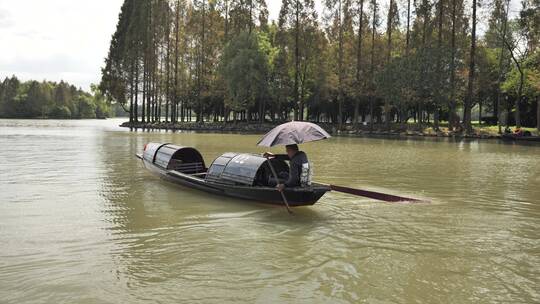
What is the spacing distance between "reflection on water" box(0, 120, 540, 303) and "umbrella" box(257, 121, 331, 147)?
70.0 inches

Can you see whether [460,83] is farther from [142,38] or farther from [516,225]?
[142,38]

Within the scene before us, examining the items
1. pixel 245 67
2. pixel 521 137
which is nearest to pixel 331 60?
pixel 245 67

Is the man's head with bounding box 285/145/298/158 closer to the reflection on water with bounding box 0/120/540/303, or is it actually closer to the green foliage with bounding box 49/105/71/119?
the reflection on water with bounding box 0/120/540/303

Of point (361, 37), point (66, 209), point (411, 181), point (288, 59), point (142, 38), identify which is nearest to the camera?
point (66, 209)

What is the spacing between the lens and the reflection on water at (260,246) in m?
6.57

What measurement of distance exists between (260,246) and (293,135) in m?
3.09

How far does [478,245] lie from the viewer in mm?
8977

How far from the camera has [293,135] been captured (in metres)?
10.9

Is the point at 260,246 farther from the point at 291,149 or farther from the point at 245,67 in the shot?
the point at 245,67

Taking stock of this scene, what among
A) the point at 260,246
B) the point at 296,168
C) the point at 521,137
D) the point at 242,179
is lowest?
the point at 260,246

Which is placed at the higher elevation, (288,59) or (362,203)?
(288,59)

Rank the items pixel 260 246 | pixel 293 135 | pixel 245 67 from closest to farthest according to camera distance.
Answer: pixel 260 246, pixel 293 135, pixel 245 67

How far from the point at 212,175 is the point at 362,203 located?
166 inches

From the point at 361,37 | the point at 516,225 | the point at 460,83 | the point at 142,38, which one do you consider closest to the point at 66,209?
the point at 516,225
